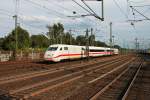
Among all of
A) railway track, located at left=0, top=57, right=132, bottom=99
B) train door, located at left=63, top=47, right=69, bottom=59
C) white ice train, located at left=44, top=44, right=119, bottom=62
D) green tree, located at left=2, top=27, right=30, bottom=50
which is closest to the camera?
railway track, located at left=0, top=57, right=132, bottom=99

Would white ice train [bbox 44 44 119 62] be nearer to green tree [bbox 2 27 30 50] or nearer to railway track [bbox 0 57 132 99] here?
railway track [bbox 0 57 132 99]

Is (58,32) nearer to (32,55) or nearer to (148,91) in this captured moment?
(32,55)

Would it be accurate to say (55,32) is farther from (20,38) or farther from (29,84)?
(29,84)

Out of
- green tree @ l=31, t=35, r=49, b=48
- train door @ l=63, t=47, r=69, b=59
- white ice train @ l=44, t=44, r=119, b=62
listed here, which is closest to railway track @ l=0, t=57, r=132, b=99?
white ice train @ l=44, t=44, r=119, b=62

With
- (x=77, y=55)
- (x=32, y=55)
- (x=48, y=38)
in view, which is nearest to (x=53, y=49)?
(x=77, y=55)

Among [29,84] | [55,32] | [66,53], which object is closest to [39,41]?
[55,32]

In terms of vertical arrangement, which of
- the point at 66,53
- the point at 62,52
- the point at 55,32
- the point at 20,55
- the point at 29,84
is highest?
the point at 55,32

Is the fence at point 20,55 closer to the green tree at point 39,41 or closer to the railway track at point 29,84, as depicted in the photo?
the railway track at point 29,84

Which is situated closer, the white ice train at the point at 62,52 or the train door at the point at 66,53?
the white ice train at the point at 62,52

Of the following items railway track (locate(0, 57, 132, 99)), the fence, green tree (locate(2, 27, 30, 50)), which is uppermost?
green tree (locate(2, 27, 30, 50))

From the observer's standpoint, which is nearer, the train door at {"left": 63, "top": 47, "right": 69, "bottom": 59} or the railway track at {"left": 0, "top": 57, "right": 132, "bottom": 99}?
the railway track at {"left": 0, "top": 57, "right": 132, "bottom": 99}

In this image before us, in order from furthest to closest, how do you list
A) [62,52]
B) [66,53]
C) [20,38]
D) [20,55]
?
1. [20,38]
2. [20,55]
3. [66,53]
4. [62,52]

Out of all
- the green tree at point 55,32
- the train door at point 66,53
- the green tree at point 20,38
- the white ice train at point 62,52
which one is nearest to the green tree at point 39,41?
the green tree at point 55,32

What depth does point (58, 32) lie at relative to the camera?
12194 cm
